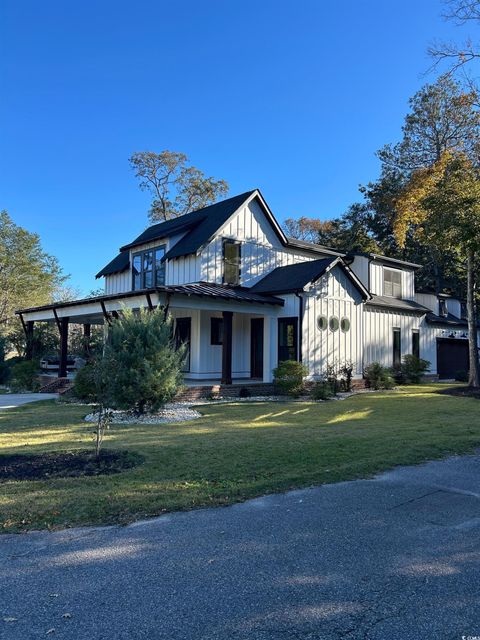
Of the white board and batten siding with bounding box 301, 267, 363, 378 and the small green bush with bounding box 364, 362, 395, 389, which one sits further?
the small green bush with bounding box 364, 362, 395, 389

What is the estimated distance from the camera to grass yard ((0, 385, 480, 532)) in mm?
5281

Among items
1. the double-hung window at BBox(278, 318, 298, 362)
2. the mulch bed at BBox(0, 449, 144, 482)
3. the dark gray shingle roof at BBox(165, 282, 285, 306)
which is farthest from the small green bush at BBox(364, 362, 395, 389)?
the mulch bed at BBox(0, 449, 144, 482)

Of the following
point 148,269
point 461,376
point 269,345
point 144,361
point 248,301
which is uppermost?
point 148,269

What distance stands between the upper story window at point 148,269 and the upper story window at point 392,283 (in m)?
11.9

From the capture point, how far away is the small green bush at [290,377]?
55.7ft

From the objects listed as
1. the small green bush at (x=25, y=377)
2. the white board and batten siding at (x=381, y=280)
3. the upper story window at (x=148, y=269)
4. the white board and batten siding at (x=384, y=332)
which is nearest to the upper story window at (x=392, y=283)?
the white board and batten siding at (x=381, y=280)

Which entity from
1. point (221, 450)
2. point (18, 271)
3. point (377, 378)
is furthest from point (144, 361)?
point (18, 271)

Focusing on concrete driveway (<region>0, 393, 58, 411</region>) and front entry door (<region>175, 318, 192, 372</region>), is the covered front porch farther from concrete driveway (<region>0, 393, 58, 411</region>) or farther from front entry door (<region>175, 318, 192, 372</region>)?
concrete driveway (<region>0, 393, 58, 411</region>)

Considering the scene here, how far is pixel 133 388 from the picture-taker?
11773 mm

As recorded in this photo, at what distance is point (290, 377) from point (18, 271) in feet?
90.6

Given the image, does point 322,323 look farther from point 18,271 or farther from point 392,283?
point 18,271

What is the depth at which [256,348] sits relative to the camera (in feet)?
67.7

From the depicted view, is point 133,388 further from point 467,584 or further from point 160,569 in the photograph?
point 467,584

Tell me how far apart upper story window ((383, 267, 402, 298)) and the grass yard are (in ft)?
41.0
